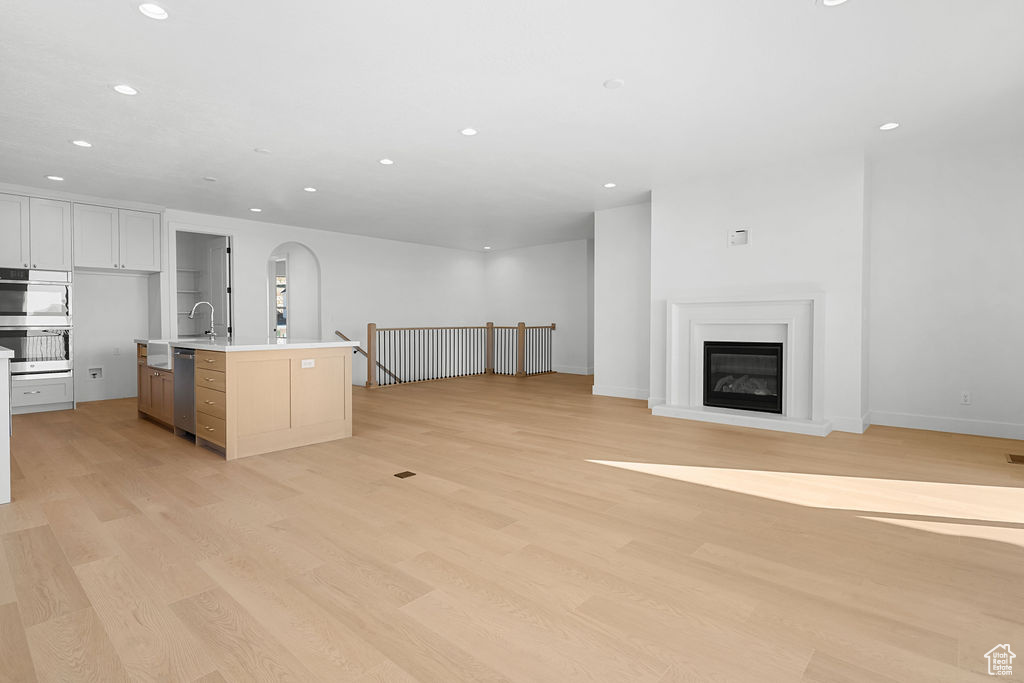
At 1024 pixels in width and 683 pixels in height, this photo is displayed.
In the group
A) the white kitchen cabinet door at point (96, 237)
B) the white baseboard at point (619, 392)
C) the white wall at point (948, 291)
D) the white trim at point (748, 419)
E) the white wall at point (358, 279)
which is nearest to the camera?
the white wall at point (948, 291)

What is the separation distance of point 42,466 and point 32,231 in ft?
13.0

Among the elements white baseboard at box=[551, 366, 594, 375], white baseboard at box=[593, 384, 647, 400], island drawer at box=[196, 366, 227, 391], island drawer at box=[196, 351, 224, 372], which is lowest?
white baseboard at box=[593, 384, 647, 400]

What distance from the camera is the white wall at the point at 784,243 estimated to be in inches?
200

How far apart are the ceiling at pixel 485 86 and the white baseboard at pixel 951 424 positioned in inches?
106

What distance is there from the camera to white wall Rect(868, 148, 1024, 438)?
4.81 metres

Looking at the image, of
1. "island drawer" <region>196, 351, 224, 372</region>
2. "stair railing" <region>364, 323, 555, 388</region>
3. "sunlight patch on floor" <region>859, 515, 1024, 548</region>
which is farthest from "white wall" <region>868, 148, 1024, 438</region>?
"island drawer" <region>196, 351, 224, 372</region>

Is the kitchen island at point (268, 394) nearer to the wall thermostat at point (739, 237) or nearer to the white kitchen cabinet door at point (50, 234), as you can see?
the white kitchen cabinet door at point (50, 234)

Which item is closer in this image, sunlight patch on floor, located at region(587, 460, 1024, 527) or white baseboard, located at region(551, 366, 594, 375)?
sunlight patch on floor, located at region(587, 460, 1024, 527)

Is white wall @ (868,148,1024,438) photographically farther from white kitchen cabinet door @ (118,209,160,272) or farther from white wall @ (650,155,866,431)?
white kitchen cabinet door @ (118,209,160,272)

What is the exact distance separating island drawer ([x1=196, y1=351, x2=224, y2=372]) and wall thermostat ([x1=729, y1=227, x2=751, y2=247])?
5327 mm

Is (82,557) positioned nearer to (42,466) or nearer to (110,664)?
(110,664)

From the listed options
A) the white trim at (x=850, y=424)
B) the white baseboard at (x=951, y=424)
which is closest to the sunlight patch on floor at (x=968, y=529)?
the white trim at (x=850, y=424)

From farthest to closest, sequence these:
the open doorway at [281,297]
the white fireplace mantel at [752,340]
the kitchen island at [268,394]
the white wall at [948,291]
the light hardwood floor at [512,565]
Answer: the open doorway at [281,297]
the white fireplace mantel at [752,340]
the white wall at [948,291]
the kitchen island at [268,394]
the light hardwood floor at [512,565]

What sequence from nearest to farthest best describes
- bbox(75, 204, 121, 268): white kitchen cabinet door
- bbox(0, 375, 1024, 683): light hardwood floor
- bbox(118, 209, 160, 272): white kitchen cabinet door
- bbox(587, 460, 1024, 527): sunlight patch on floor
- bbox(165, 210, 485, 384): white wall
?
bbox(0, 375, 1024, 683): light hardwood floor < bbox(587, 460, 1024, 527): sunlight patch on floor < bbox(75, 204, 121, 268): white kitchen cabinet door < bbox(118, 209, 160, 272): white kitchen cabinet door < bbox(165, 210, 485, 384): white wall
